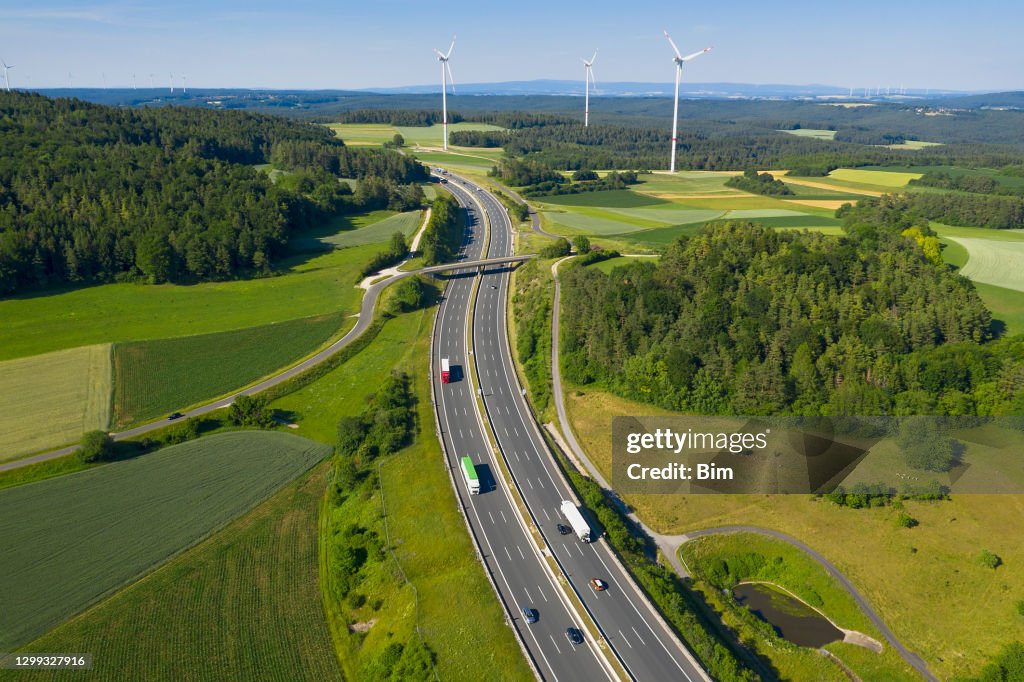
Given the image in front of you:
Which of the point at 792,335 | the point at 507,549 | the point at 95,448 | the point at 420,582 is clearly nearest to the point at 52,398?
the point at 95,448

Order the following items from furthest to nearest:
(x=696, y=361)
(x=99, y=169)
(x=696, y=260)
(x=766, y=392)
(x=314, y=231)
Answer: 1. (x=314, y=231)
2. (x=99, y=169)
3. (x=696, y=260)
4. (x=696, y=361)
5. (x=766, y=392)

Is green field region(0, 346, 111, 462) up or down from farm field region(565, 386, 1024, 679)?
up

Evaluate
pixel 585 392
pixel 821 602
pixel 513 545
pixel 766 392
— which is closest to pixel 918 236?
pixel 766 392

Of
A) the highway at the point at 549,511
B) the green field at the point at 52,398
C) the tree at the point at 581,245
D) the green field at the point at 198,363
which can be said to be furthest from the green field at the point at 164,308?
the tree at the point at 581,245

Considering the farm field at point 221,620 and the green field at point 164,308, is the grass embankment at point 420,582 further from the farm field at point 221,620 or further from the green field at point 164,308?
the green field at point 164,308

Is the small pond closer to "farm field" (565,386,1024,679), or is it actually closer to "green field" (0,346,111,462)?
"farm field" (565,386,1024,679)

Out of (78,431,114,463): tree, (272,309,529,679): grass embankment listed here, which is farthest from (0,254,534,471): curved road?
(272,309,529,679): grass embankment

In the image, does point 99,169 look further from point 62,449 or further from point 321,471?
point 321,471
